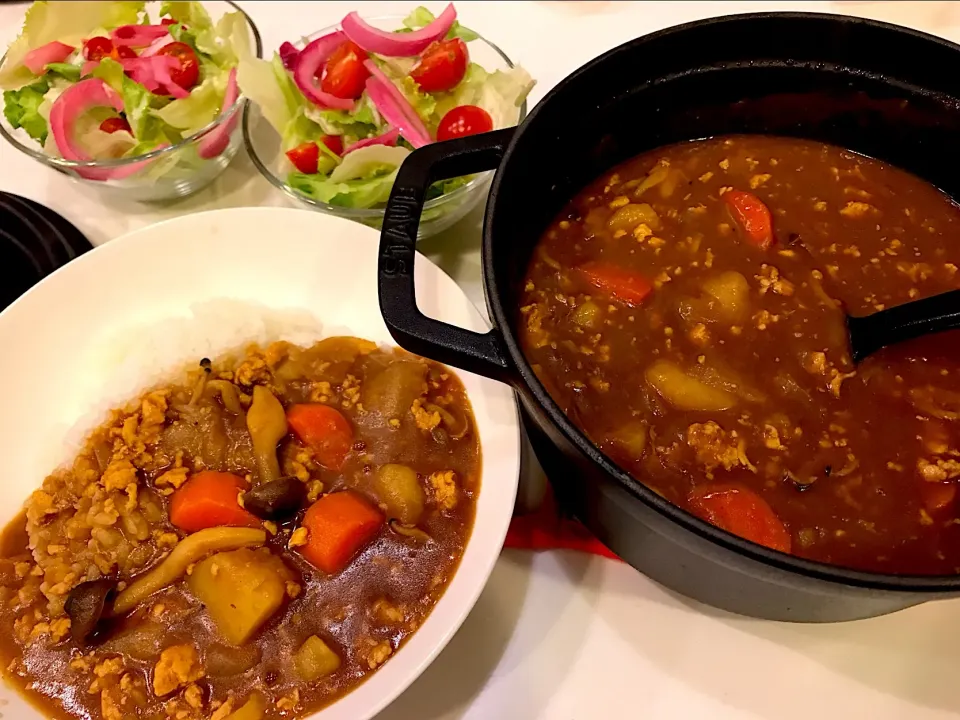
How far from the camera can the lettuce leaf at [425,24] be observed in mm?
2041

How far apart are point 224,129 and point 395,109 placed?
0.44m

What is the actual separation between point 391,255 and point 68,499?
84 cm

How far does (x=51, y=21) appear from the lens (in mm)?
2109

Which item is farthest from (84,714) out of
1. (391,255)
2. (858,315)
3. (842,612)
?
(858,315)

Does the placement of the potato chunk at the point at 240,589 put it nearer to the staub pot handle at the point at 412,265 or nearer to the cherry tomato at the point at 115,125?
the staub pot handle at the point at 412,265

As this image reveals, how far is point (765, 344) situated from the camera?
1.36 metres

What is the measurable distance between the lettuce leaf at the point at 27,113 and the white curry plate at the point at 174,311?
19.4 inches

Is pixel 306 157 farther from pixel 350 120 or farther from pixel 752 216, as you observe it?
pixel 752 216

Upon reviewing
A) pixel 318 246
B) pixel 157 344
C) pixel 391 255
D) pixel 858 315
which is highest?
pixel 391 255

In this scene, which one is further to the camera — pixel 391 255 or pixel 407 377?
pixel 407 377

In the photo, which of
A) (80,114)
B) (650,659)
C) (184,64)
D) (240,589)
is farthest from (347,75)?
(650,659)

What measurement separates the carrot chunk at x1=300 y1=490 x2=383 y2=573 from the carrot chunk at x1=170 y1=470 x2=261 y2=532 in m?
0.11

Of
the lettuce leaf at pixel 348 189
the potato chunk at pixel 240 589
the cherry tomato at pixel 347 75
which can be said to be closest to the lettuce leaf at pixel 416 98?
the cherry tomato at pixel 347 75

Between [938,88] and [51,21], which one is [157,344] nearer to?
[51,21]
